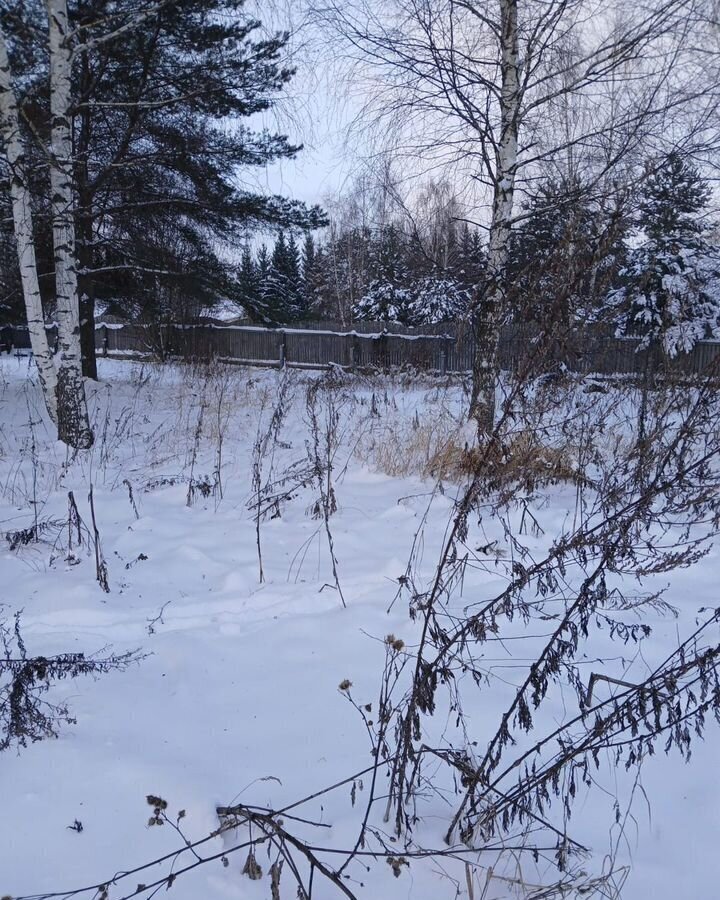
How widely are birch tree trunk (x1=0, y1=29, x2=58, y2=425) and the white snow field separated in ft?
5.36

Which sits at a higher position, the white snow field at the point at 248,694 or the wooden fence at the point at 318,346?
the wooden fence at the point at 318,346

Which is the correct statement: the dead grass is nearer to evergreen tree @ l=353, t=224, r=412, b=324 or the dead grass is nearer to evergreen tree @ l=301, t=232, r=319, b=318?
evergreen tree @ l=353, t=224, r=412, b=324

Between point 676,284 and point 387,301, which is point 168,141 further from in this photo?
point 387,301

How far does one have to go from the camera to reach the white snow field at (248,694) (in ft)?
4.77

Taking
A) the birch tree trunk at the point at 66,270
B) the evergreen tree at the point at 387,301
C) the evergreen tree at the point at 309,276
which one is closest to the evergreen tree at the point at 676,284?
the birch tree trunk at the point at 66,270

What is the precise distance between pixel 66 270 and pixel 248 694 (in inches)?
190

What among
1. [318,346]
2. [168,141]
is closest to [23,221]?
[168,141]

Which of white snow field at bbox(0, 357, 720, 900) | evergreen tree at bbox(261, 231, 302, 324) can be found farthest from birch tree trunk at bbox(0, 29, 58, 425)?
evergreen tree at bbox(261, 231, 302, 324)

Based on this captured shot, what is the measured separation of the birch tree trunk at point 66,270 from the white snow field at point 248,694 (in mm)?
1034

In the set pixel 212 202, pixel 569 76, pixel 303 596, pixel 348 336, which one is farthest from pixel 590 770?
pixel 348 336

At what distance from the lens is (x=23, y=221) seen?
18.1 ft

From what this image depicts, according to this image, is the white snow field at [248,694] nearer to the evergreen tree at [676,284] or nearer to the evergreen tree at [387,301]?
the evergreen tree at [676,284]

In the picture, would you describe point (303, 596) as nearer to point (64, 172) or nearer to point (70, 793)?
point (70, 793)

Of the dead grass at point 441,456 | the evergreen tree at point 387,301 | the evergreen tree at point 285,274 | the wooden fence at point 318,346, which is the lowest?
the dead grass at point 441,456
